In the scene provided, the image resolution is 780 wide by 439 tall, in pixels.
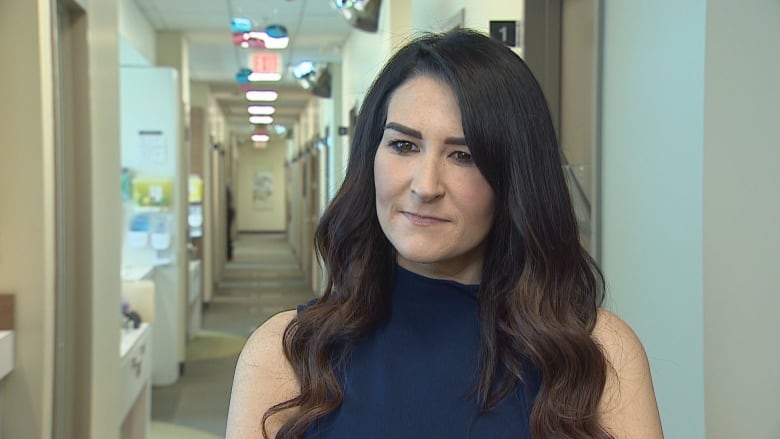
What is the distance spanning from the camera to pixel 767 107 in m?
1.67

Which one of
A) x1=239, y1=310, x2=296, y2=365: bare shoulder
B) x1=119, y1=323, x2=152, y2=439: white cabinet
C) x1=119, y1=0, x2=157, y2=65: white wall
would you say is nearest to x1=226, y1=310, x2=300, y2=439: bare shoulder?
x1=239, y1=310, x2=296, y2=365: bare shoulder

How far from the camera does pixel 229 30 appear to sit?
7891 mm

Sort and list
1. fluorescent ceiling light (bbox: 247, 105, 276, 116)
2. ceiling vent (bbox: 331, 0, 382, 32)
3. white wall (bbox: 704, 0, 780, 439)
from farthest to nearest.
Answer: fluorescent ceiling light (bbox: 247, 105, 276, 116) → ceiling vent (bbox: 331, 0, 382, 32) → white wall (bbox: 704, 0, 780, 439)

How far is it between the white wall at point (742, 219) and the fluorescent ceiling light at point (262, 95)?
1075cm

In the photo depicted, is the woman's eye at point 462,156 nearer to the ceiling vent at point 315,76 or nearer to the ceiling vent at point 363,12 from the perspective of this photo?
the ceiling vent at point 363,12

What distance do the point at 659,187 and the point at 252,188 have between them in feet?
88.6

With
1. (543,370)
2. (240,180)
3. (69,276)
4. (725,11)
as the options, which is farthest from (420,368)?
(240,180)

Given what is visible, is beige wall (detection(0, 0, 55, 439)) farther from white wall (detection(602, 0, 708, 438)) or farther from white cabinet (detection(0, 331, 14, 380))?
white wall (detection(602, 0, 708, 438))

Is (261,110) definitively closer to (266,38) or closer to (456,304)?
(266,38)

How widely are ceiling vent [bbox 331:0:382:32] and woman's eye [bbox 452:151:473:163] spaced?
356 cm

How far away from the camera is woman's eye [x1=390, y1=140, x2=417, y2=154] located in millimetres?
1203

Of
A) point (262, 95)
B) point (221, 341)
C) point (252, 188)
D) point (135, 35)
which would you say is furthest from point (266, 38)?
point (252, 188)

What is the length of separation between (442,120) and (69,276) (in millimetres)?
2062

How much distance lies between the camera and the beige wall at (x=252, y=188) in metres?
28.4
